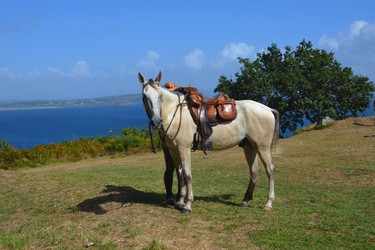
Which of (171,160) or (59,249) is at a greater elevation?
(171,160)

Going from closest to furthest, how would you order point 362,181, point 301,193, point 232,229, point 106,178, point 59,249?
point 59,249 < point 232,229 < point 301,193 < point 362,181 < point 106,178

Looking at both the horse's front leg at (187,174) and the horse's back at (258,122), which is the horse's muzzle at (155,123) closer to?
the horse's front leg at (187,174)

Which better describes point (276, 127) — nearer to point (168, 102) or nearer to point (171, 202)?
point (168, 102)

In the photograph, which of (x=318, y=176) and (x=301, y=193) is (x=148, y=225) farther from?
(x=318, y=176)

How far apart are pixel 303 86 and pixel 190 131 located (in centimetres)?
2264

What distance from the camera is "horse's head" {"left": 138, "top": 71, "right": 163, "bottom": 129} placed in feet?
22.0

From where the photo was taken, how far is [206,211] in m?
7.55

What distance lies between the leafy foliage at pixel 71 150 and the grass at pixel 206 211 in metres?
8.87

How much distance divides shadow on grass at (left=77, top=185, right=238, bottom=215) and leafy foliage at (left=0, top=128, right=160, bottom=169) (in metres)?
11.0

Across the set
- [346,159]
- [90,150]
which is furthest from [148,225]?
[90,150]

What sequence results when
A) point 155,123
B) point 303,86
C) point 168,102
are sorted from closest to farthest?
point 155,123
point 168,102
point 303,86

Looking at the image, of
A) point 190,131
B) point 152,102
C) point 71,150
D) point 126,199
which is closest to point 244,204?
point 190,131

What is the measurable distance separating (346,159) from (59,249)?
1040 centimetres

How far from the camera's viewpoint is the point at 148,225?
6.62 meters
